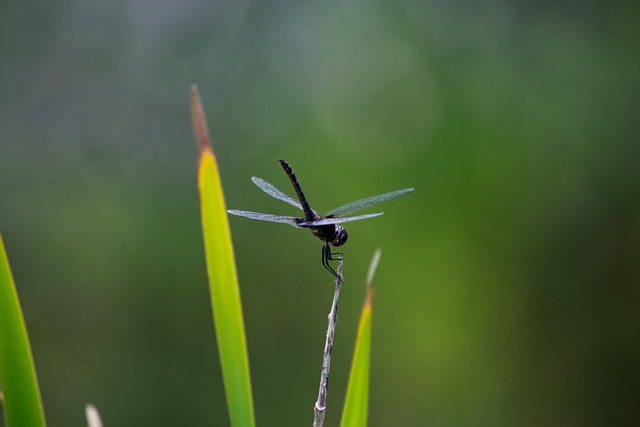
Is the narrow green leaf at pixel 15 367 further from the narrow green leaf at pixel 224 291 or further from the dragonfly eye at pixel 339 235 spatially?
the dragonfly eye at pixel 339 235

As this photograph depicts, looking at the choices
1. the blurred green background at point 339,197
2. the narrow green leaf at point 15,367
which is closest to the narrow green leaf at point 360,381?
the narrow green leaf at point 15,367

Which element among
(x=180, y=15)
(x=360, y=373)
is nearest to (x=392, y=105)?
(x=180, y=15)

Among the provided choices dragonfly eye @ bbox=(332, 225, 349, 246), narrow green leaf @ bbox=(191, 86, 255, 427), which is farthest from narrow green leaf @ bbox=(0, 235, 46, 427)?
dragonfly eye @ bbox=(332, 225, 349, 246)

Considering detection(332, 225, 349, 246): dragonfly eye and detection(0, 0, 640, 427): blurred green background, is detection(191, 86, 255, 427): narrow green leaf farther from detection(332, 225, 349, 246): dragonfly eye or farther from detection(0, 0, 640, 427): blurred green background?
detection(0, 0, 640, 427): blurred green background

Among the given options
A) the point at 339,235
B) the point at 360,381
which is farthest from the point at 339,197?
the point at 360,381

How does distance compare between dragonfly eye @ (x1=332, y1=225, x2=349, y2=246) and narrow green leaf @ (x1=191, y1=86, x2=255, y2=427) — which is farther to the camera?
dragonfly eye @ (x1=332, y1=225, x2=349, y2=246)

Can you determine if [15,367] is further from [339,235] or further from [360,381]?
[339,235]

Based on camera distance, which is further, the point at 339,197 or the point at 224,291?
the point at 339,197
